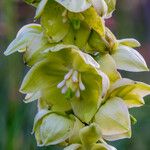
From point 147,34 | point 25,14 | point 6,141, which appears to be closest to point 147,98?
point 6,141

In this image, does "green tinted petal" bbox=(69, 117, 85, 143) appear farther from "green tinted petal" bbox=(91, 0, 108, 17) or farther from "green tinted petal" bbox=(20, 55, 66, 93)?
"green tinted petal" bbox=(91, 0, 108, 17)

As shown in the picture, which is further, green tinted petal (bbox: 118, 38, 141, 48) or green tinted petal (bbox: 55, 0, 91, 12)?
green tinted petal (bbox: 118, 38, 141, 48)

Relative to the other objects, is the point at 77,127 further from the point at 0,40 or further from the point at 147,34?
the point at 147,34

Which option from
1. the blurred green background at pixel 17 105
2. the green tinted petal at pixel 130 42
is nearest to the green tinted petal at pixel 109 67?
the green tinted petal at pixel 130 42

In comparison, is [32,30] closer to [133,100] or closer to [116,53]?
[116,53]

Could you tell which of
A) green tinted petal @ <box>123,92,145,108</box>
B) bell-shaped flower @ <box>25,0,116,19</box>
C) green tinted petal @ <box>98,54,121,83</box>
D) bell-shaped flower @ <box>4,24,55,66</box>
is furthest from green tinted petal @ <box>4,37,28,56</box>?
green tinted petal @ <box>123,92,145,108</box>
